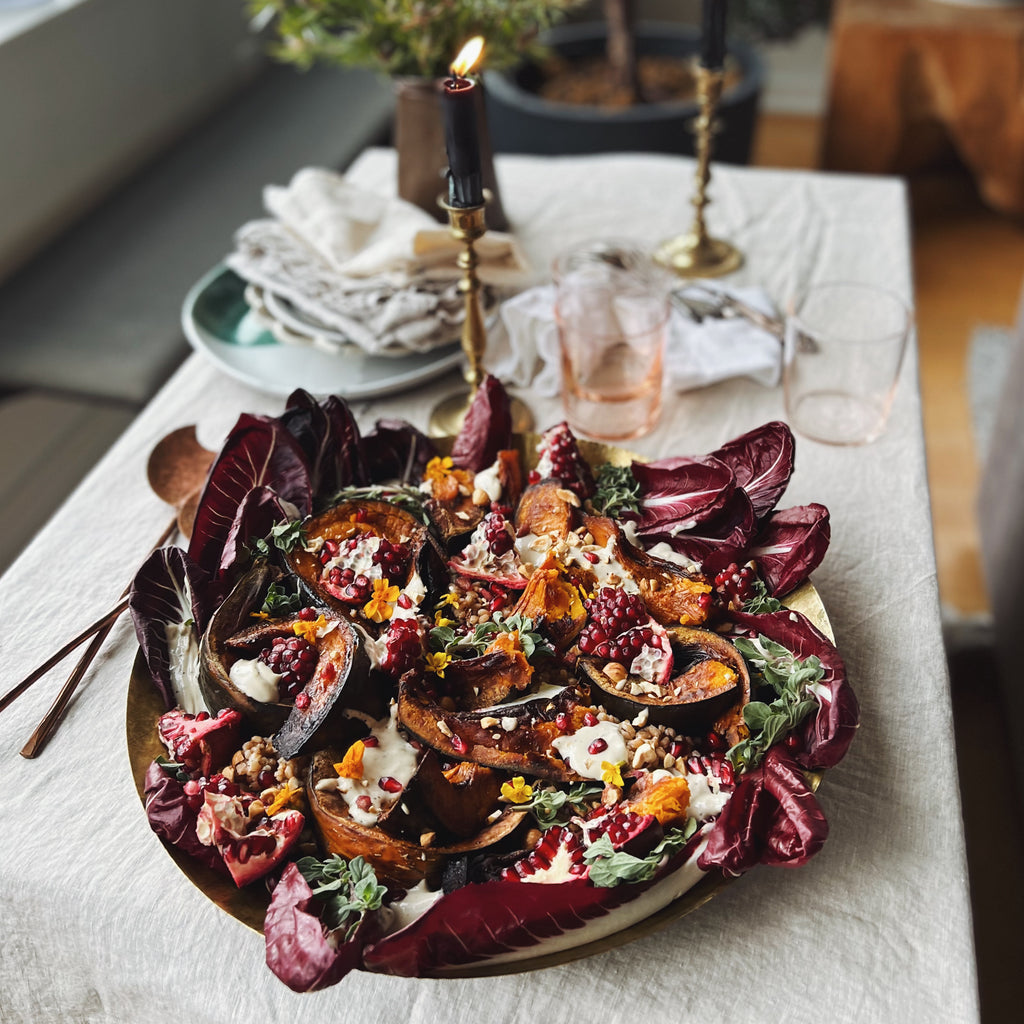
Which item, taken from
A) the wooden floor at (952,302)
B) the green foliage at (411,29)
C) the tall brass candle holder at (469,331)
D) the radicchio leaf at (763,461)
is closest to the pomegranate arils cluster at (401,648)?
the radicchio leaf at (763,461)

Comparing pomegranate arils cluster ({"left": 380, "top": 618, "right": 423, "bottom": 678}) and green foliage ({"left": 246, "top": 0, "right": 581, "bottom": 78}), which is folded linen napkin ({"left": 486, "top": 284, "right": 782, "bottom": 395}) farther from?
pomegranate arils cluster ({"left": 380, "top": 618, "right": 423, "bottom": 678})

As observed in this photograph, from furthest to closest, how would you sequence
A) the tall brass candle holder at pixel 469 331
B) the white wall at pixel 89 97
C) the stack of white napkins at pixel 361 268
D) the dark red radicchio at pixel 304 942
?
the white wall at pixel 89 97
the stack of white napkins at pixel 361 268
the tall brass candle holder at pixel 469 331
the dark red radicchio at pixel 304 942

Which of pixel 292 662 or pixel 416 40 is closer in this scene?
A: pixel 292 662

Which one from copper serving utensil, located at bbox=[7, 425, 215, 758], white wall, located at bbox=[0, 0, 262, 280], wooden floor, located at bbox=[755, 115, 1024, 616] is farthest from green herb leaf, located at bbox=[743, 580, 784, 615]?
white wall, located at bbox=[0, 0, 262, 280]

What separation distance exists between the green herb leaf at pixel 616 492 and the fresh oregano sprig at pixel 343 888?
407mm

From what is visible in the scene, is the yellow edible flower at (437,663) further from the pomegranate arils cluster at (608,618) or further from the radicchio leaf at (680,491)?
the radicchio leaf at (680,491)

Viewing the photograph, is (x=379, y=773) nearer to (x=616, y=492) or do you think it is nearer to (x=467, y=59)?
(x=616, y=492)

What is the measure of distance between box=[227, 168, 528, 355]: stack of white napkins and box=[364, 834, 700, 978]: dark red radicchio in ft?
2.61

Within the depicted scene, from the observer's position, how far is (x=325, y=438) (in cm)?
95

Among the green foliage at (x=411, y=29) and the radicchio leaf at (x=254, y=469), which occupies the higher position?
the green foliage at (x=411, y=29)

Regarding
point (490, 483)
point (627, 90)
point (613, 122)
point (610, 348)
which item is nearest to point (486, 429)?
point (490, 483)

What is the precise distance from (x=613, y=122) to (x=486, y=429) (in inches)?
70.0

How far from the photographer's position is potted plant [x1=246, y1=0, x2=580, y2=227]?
1322 millimetres

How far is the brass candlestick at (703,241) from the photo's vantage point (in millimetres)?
1420
